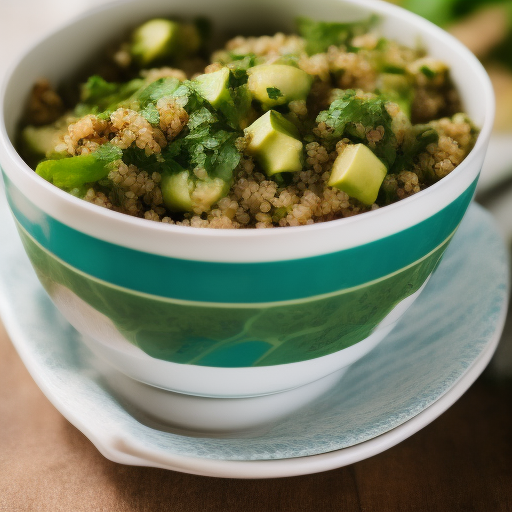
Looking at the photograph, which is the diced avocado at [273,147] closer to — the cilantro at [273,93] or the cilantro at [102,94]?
the cilantro at [273,93]

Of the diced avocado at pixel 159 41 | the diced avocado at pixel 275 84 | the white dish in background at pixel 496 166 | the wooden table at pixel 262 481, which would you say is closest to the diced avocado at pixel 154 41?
the diced avocado at pixel 159 41

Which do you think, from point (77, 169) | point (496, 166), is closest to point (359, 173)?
point (77, 169)

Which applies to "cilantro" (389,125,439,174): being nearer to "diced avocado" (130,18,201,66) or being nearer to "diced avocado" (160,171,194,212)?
"diced avocado" (160,171,194,212)

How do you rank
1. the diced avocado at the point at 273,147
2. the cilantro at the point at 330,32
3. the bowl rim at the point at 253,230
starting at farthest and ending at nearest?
the cilantro at the point at 330,32
the diced avocado at the point at 273,147
the bowl rim at the point at 253,230

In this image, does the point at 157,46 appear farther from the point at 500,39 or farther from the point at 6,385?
the point at 500,39

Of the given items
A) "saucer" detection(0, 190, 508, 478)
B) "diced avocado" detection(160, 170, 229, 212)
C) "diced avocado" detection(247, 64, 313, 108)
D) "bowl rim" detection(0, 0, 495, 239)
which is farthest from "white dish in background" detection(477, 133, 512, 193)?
"diced avocado" detection(160, 170, 229, 212)

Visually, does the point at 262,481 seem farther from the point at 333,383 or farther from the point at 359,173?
the point at 359,173
